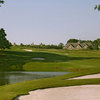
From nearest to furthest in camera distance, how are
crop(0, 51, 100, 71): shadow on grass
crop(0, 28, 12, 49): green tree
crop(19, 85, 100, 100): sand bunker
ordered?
crop(19, 85, 100, 100): sand bunker, crop(0, 51, 100, 71): shadow on grass, crop(0, 28, 12, 49): green tree

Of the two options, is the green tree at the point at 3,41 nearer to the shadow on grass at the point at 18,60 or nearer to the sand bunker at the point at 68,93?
the shadow on grass at the point at 18,60

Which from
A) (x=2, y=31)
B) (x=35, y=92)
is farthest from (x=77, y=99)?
(x=2, y=31)

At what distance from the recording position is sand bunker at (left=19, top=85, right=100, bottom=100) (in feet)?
33.2

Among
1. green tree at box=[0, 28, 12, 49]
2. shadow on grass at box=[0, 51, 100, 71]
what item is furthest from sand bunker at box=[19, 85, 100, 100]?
green tree at box=[0, 28, 12, 49]

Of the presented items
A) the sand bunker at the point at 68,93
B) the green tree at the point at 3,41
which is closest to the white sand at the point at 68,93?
the sand bunker at the point at 68,93

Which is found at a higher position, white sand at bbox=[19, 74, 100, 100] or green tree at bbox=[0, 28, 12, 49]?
green tree at bbox=[0, 28, 12, 49]

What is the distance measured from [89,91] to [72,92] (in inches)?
36.9

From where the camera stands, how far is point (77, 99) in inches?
384

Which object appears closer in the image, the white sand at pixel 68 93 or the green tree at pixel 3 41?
the white sand at pixel 68 93

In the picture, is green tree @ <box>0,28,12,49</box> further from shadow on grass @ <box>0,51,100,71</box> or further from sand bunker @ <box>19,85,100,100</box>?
sand bunker @ <box>19,85,100,100</box>

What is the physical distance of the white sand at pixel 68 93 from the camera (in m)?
10.1

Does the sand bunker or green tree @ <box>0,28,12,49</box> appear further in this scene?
green tree @ <box>0,28,12,49</box>

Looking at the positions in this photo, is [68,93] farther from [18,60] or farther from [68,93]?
[18,60]

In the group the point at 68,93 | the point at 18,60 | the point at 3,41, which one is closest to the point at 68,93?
the point at 68,93
